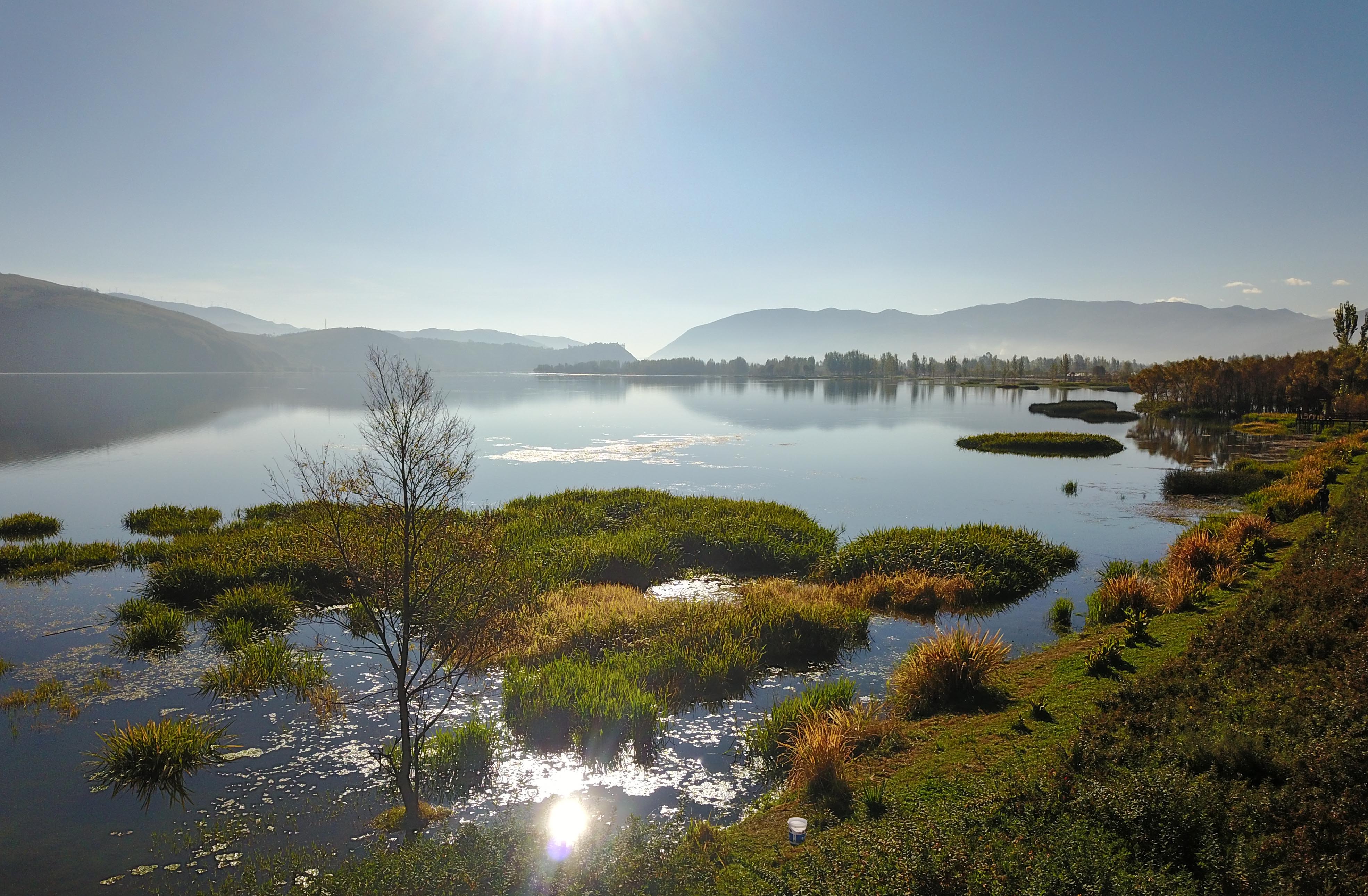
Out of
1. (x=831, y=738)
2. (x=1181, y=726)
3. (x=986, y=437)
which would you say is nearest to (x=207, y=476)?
(x=831, y=738)

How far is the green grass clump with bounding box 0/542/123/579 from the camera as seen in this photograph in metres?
22.7

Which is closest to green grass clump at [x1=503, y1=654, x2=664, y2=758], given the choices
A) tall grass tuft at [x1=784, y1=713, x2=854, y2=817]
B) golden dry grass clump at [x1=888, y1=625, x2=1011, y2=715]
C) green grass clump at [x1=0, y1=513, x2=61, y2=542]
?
tall grass tuft at [x1=784, y1=713, x2=854, y2=817]

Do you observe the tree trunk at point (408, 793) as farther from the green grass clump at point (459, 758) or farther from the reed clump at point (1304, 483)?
the reed clump at point (1304, 483)

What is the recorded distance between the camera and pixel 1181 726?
26.7ft

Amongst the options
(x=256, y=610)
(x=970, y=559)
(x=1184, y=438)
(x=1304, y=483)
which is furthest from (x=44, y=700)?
(x=1184, y=438)

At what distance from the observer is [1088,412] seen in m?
104

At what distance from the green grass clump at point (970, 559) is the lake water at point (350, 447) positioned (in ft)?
2.87

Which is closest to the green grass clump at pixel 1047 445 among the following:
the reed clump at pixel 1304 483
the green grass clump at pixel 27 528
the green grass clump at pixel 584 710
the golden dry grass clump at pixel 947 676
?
the reed clump at pixel 1304 483

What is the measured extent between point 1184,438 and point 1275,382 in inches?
1935

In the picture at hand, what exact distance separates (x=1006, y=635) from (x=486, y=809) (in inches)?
561

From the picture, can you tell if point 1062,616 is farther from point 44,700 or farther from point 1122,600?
point 44,700

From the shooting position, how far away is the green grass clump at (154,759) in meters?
10.7

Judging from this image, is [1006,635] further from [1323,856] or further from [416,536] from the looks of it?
[416,536]

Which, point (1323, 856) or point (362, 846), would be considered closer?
point (1323, 856)
